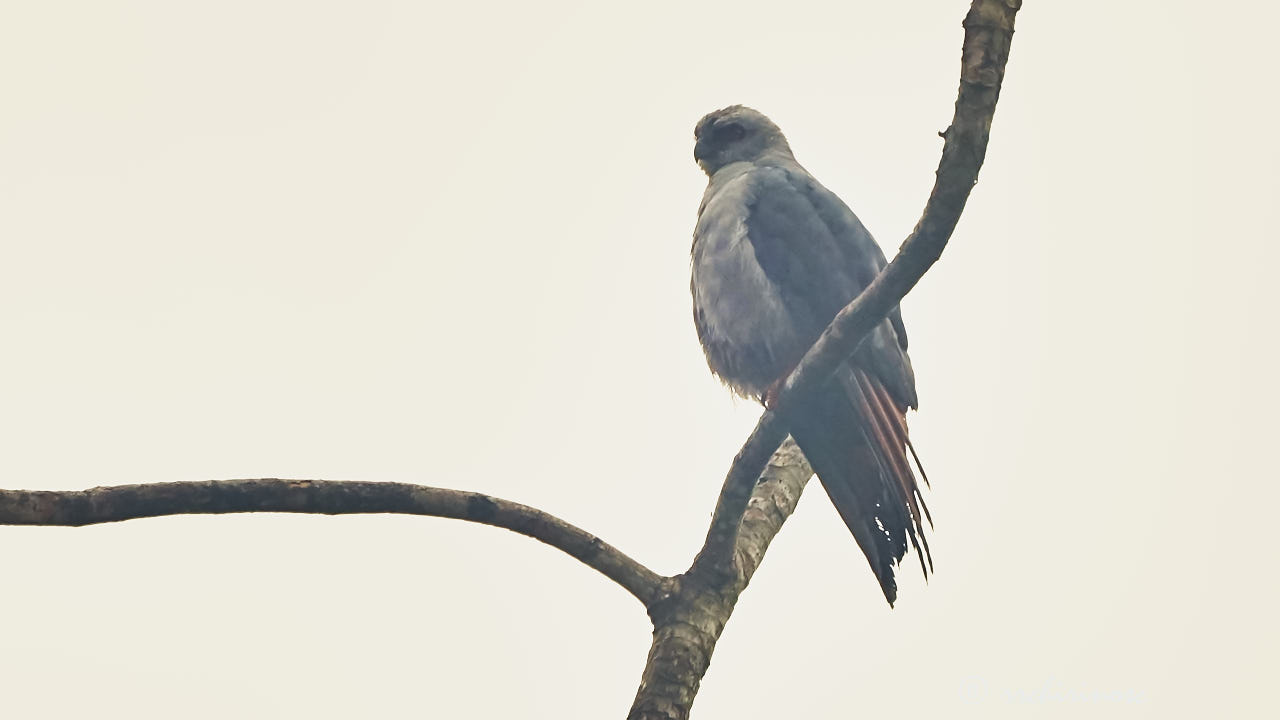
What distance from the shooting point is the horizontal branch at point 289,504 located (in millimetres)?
3020

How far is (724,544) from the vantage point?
3.95m

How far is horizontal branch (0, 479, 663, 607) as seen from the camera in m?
3.02

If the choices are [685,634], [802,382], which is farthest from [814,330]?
[685,634]

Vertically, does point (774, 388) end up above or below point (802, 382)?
above

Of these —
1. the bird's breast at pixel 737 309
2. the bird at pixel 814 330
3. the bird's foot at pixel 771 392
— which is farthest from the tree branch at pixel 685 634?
the bird's breast at pixel 737 309

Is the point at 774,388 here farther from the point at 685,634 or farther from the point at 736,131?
the point at 736,131

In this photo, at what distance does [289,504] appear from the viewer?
10.6ft

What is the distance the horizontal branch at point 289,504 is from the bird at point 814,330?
139 centimetres

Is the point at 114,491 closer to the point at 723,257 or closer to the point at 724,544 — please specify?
the point at 724,544

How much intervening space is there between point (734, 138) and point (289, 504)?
444cm

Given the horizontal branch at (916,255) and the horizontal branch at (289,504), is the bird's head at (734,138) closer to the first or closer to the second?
the horizontal branch at (916,255)

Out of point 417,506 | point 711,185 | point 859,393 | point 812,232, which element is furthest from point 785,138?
point 417,506

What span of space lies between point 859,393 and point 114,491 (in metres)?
2.81

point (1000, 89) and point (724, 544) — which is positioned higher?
point (1000, 89)
